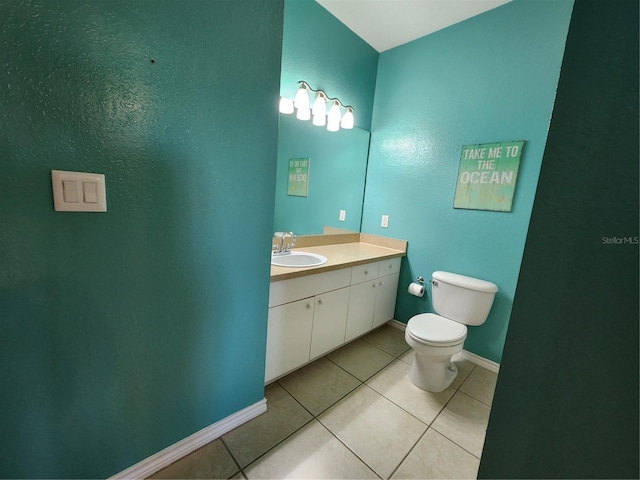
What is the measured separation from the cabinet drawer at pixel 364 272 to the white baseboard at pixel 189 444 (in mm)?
981

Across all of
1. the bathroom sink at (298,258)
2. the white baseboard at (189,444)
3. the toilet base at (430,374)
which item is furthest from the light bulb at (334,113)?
the white baseboard at (189,444)

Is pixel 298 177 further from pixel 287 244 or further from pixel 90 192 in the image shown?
pixel 90 192

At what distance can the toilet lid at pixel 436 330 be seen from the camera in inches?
60.7

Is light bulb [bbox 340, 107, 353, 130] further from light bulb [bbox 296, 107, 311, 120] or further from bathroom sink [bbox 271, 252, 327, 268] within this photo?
bathroom sink [bbox 271, 252, 327, 268]

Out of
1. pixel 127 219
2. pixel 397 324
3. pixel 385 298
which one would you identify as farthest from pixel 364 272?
pixel 127 219

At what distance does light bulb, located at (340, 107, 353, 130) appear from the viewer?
6.98 ft

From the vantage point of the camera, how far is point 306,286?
1.53 meters

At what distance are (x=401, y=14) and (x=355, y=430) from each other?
2819mm

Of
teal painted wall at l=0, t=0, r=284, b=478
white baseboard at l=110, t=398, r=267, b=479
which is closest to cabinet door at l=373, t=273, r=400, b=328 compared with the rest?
white baseboard at l=110, t=398, r=267, b=479

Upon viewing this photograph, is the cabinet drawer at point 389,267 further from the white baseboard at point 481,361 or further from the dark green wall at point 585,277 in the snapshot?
the dark green wall at point 585,277

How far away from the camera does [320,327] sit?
170 cm

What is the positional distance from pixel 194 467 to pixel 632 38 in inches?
71.5

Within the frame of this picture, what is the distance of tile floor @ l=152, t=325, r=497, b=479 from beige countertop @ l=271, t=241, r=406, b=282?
780mm

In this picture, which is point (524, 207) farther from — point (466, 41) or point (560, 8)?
point (466, 41)
